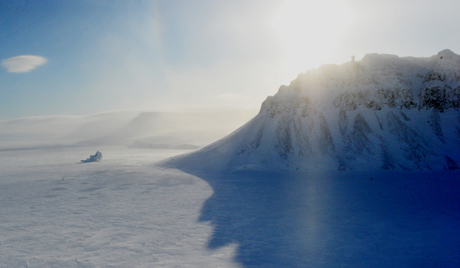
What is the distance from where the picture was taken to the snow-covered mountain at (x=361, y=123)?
1117 inches

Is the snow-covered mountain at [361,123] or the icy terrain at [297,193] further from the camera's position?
the snow-covered mountain at [361,123]

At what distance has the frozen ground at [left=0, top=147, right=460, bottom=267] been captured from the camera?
387 inches

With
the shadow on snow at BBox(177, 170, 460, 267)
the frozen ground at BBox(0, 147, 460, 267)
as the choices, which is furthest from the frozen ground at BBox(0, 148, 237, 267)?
the shadow on snow at BBox(177, 170, 460, 267)

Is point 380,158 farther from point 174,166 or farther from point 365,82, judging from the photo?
point 174,166

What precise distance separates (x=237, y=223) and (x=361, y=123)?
24145 millimetres

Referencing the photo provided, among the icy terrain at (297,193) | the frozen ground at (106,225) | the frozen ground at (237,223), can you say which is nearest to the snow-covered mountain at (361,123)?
the icy terrain at (297,193)

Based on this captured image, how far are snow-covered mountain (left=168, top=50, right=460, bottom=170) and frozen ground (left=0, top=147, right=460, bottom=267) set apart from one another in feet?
15.2

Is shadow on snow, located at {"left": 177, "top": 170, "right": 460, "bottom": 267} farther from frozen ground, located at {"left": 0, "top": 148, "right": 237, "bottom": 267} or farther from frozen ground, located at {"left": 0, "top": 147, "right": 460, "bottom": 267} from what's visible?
frozen ground, located at {"left": 0, "top": 148, "right": 237, "bottom": 267}

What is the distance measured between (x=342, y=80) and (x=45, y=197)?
3595cm

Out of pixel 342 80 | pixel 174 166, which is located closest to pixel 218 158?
pixel 174 166

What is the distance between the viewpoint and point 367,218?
45.8 feet

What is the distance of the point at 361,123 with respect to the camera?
3102 centimetres

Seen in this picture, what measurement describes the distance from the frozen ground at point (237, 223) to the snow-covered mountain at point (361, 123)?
4625 mm

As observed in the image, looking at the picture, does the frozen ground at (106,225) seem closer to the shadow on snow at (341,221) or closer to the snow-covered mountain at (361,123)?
the shadow on snow at (341,221)
